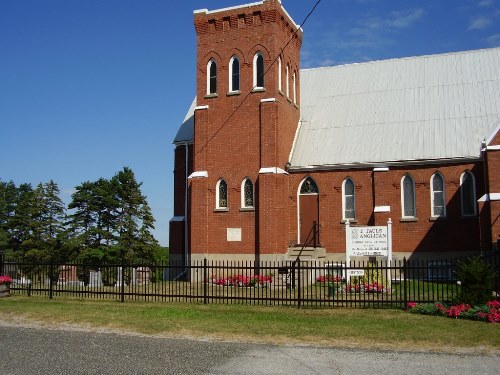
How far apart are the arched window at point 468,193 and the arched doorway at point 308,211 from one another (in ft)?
21.5

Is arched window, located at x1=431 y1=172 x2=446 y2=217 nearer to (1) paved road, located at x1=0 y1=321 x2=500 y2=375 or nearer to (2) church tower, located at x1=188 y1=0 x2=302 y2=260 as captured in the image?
(2) church tower, located at x1=188 y1=0 x2=302 y2=260

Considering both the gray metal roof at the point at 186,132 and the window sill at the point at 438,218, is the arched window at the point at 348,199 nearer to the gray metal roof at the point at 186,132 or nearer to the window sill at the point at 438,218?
the window sill at the point at 438,218

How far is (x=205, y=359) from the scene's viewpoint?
1020 cm

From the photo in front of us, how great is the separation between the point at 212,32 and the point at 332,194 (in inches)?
392

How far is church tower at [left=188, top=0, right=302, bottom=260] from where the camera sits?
87.9ft

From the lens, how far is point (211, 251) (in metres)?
27.6

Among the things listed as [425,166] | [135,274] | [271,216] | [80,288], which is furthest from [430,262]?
[80,288]

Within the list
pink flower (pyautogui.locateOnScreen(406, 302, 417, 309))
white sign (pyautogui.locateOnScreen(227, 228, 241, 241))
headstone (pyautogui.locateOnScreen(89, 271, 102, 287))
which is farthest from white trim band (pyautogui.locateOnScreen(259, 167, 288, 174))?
pink flower (pyautogui.locateOnScreen(406, 302, 417, 309))

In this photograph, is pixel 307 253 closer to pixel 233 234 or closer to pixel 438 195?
pixel 233 234

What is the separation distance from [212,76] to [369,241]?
12.3 metres

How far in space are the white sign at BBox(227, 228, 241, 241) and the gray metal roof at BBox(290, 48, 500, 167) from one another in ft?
14.4

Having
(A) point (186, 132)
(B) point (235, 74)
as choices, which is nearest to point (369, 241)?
(B) point (235, 74)

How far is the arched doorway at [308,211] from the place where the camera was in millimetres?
27703

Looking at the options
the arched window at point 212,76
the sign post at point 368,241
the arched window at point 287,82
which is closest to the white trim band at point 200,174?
the arched window at point 212,76
